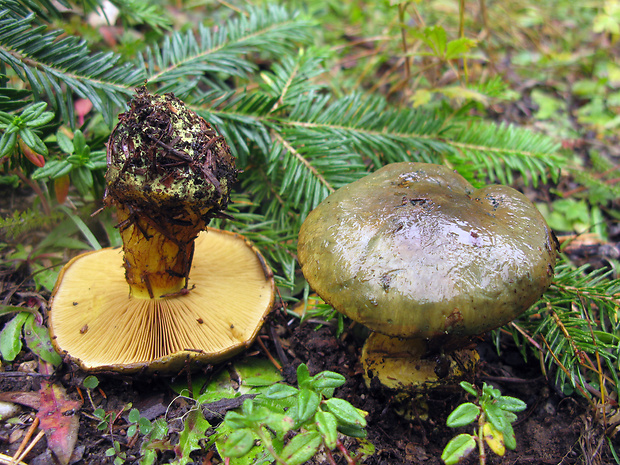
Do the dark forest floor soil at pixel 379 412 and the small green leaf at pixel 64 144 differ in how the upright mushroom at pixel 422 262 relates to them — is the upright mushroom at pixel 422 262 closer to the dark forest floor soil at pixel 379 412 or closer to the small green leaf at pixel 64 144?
the dark forest floor soil at pixel 379 412

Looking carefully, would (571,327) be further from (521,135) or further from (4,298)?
(4,298)

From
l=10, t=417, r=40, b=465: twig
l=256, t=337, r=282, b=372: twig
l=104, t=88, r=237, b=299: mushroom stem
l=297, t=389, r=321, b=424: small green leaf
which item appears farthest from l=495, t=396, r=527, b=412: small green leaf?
l=10, t=417, r=40, b=465: twig

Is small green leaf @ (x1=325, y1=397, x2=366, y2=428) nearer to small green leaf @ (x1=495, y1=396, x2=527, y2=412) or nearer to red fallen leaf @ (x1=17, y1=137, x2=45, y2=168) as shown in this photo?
small green leaf @ (x1=495, y1=396, x2=527, y2=412)

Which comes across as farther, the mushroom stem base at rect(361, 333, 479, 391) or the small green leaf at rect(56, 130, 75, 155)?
the small green leaf at rect(56, 130, 75, 155)

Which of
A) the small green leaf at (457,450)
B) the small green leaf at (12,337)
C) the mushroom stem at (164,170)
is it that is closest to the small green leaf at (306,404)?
the small green leaf at (457,450)

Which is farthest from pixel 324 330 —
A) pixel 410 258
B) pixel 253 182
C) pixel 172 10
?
pixel 172 10
